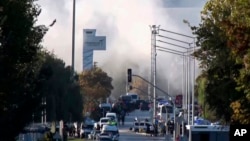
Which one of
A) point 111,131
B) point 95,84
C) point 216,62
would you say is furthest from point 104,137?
point 95,84

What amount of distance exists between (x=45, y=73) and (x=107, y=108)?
124 meters

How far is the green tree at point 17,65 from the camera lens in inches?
1507

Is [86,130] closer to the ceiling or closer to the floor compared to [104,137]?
closer to the ceiling

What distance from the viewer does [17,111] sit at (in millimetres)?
43406

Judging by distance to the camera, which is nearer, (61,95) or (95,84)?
(61,95)

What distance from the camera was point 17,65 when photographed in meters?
43.0

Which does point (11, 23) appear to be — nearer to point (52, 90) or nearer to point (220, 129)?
point (220, 129)

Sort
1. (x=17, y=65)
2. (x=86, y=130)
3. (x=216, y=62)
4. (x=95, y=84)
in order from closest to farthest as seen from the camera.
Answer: (x=17, y=65) < (x=216, y=62) < (x=86, y=130) < (x=95, y=84)

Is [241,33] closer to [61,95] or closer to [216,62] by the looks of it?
[216,62]

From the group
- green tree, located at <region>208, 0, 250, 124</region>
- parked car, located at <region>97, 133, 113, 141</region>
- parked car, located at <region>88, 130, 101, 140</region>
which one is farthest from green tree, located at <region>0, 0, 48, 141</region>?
parked car, located at <region>88, 130, 101, 140</region>

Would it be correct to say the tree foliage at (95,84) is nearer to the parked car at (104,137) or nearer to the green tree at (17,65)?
the parked car at (104,137)

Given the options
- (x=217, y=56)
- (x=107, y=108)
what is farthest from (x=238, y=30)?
(x=107, y=108)

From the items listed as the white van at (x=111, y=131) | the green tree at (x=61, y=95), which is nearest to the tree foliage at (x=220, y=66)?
the green tree at (x=61, y=95)


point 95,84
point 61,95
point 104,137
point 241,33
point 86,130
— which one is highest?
point 95,84
